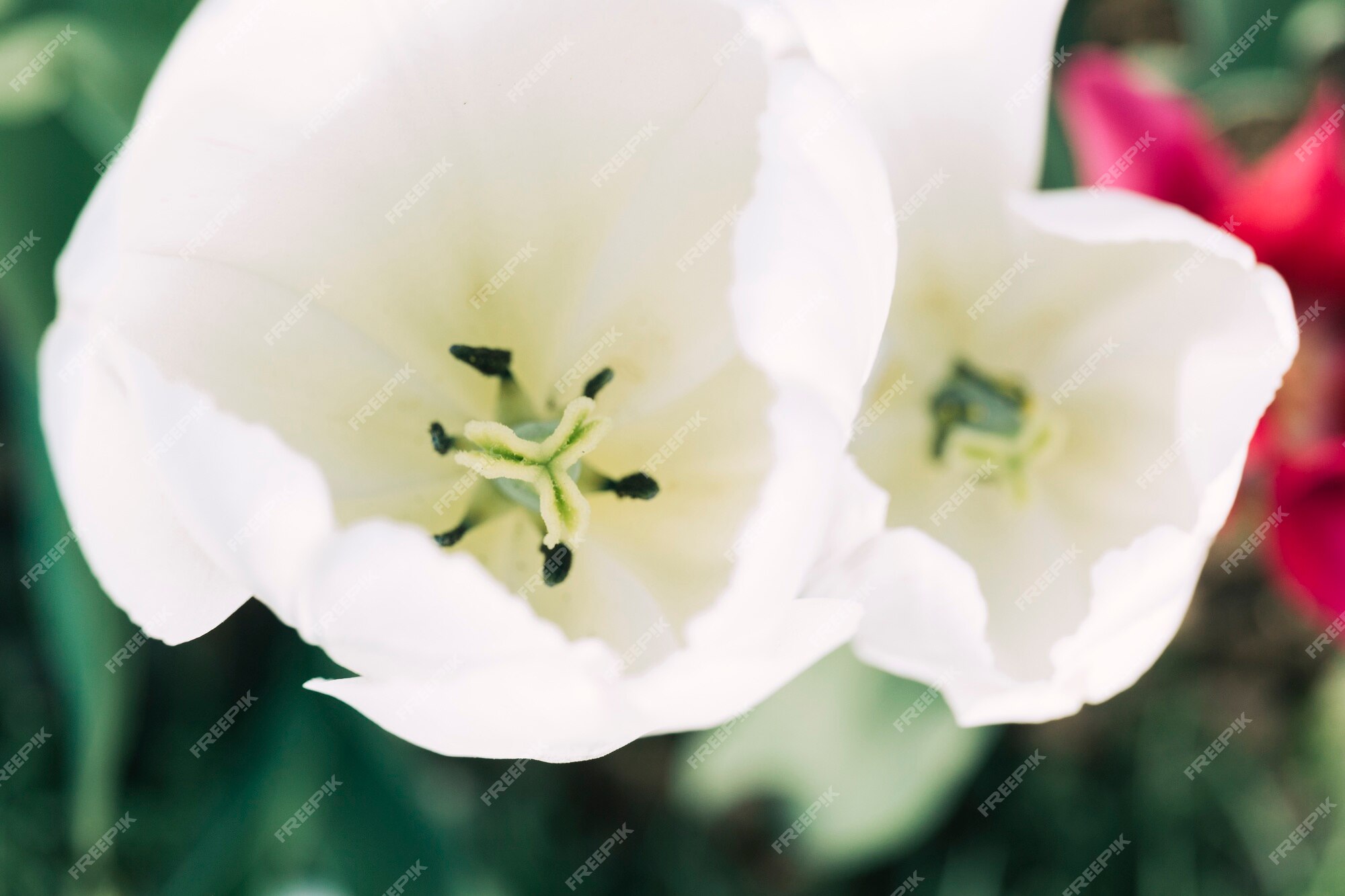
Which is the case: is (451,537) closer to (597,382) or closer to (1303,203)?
(597,382)

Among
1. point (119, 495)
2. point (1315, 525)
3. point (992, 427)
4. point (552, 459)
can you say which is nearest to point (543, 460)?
point (552, 459)

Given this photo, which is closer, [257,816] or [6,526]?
[257,816]

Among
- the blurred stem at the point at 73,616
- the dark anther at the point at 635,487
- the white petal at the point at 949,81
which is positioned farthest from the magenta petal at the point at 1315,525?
the blurred stem at the point at 73,616

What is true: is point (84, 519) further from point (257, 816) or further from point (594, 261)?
point (257, 816)

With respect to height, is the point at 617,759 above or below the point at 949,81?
below

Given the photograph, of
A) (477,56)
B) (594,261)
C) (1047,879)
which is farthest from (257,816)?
(1047,879)

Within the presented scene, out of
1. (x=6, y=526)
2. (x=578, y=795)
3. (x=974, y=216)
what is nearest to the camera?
(x=974, y=216)

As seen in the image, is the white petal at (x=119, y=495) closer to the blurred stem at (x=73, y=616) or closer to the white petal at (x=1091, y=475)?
the white petal at (x=1091, y=475)
